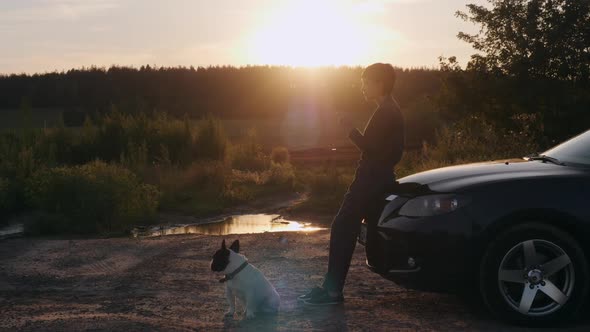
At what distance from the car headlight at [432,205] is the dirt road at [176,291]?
810 mm

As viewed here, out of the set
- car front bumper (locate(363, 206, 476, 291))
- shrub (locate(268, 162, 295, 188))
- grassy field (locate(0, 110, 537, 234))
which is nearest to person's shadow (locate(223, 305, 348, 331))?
car front bumper (locate(363, 206, 476, 291))

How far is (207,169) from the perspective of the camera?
24422 millimetres

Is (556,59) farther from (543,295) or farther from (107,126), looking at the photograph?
(543,295)

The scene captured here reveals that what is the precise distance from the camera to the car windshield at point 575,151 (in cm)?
704

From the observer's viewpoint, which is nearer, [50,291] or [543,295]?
[543,295]

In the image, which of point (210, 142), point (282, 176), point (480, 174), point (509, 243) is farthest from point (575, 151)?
point (210, 142)

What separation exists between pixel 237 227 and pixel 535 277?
10.7 metres

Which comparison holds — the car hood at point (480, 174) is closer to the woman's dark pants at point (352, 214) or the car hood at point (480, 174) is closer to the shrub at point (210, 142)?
the woman's dark pants at point (352, 214)

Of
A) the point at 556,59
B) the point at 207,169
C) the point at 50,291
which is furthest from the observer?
the point at 207,169

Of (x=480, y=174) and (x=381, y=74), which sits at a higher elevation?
(x=381, y=74)

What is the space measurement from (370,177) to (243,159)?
22.3m

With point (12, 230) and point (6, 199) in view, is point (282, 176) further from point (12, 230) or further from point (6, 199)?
point (12, 230)

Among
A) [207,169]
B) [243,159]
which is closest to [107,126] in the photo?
[243,159]

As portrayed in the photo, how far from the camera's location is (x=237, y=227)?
16.7m
